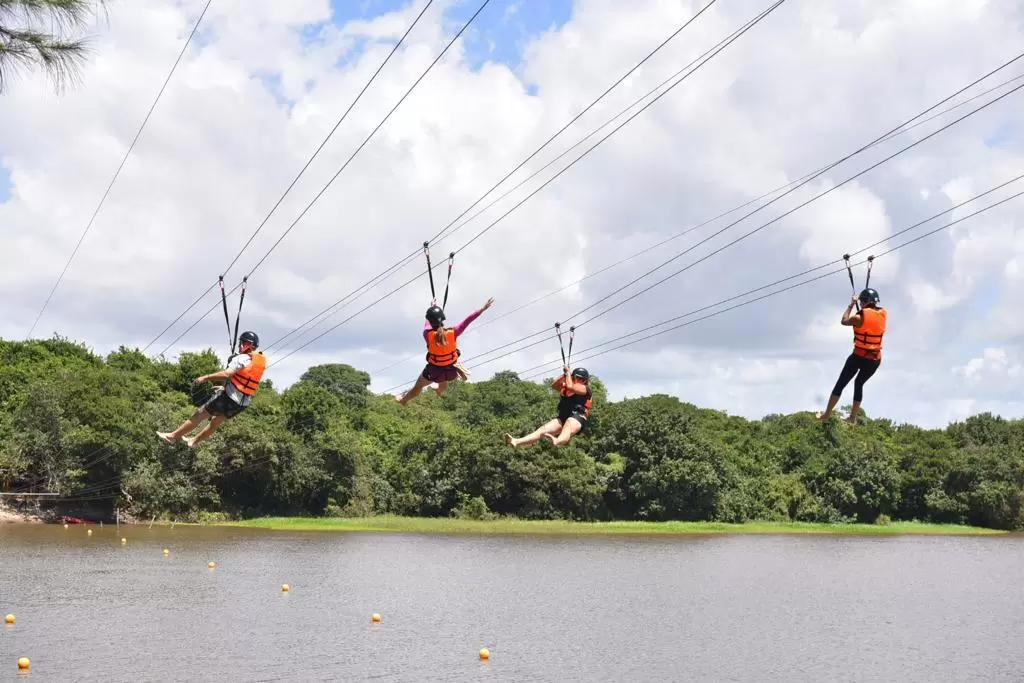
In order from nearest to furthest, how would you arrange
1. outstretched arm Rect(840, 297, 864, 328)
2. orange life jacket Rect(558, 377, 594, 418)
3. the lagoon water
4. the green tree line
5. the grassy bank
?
outstretched arm Rect(840, 297, 864, 328) → orange life jacket Rect(558, 377, 594, 418) → the lagoon water → the grassy bank → the green tree line

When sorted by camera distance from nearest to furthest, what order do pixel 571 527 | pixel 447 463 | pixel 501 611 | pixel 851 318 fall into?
pixel 851 318 → pixel 501 611 → pixel 571 527 → pixel 447 463

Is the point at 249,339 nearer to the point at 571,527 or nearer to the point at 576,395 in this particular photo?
the point at 576,395

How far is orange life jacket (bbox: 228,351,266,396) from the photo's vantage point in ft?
68.9

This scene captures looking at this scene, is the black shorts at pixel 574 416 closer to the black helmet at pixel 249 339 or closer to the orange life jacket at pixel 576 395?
the orange life jacket at pixel 576 395

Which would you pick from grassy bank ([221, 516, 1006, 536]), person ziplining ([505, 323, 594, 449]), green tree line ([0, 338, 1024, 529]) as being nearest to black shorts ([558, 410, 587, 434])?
person ziplining ([505, 323, 594, 449])

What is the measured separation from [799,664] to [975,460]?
62236 millimetres

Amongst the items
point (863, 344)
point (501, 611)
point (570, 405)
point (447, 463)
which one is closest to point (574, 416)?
point (570, 405)

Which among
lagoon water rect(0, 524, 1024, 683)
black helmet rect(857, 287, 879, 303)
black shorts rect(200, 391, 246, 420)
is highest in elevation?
black helmet rect(857, 287, 879, 303)

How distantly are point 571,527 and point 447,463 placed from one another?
12.1 m

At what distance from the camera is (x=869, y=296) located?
63.4 ft

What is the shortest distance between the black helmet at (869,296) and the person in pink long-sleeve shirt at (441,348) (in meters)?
7.14

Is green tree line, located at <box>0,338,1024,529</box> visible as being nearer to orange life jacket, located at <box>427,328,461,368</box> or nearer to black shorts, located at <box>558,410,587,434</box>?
black shorts, located at <box>558,410,587,434</box>

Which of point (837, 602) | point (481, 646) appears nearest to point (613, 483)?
point (837, 602)

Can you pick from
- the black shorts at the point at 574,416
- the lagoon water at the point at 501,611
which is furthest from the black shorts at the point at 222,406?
the lagoon water at the point at 501,611
